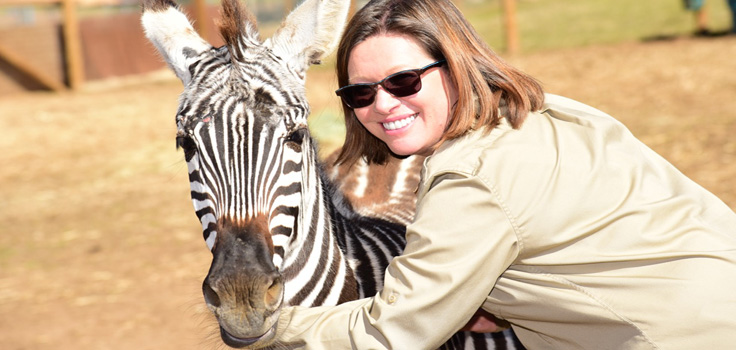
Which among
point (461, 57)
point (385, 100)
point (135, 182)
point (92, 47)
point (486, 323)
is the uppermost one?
point (461, 57)

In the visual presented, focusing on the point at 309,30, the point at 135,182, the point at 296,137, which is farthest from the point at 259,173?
the point at 135,182

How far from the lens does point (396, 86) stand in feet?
7.66

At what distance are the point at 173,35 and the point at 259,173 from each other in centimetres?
74

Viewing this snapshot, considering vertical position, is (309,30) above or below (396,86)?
above

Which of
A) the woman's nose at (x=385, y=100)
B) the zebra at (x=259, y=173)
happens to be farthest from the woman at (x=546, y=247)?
the zebra at (x=259, y=173)

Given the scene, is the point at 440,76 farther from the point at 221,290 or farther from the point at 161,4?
the point at 161,4

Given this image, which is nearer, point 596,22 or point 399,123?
point 399,123

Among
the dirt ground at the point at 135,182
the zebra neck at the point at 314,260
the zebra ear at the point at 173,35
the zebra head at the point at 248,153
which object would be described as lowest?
the dirt ground at the point at 135,182

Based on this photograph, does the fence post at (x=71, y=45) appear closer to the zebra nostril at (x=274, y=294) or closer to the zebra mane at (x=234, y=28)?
the zebra mane at (x=234, y=28)

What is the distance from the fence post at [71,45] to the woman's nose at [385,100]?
15.3 m

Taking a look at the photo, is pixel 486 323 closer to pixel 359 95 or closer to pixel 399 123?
pixel 399 123

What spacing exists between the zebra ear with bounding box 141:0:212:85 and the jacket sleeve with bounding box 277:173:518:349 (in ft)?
3.35

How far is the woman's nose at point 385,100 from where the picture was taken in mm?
2369

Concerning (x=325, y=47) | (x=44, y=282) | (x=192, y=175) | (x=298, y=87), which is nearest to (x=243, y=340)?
(x=192, y=175)
